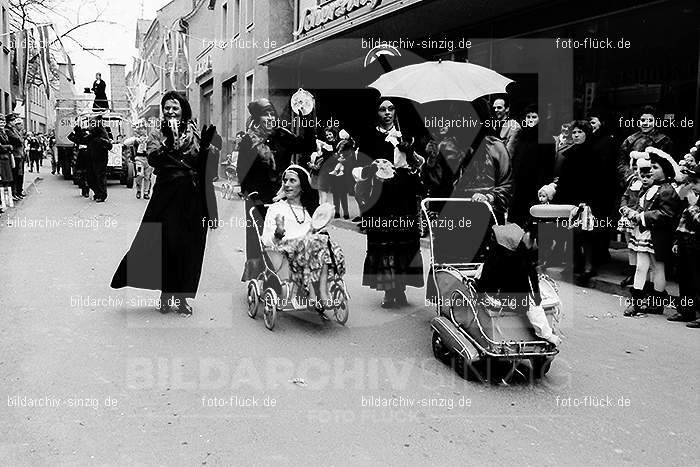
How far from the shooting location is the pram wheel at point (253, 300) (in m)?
6.82

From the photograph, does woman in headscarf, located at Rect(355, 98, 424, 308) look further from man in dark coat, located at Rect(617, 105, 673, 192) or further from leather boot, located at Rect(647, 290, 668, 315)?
man in dark coat, located at Rect(617, 105, 673, 192)

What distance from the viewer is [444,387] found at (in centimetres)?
509

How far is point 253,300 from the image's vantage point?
22.6 feet

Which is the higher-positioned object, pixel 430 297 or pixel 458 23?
pixel 458 23

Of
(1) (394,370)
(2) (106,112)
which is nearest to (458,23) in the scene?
(1) (394,370)

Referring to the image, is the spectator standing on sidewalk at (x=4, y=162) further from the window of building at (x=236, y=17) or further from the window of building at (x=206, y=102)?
the window of building at (x=206, y=102)

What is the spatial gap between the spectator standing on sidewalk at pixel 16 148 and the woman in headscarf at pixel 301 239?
38.9ft

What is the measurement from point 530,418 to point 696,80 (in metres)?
6.64

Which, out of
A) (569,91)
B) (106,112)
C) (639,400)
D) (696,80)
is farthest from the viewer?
(106,112)

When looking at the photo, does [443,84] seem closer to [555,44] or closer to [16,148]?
[555,44]

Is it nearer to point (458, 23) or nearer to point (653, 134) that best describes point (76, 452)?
point (653, 134)

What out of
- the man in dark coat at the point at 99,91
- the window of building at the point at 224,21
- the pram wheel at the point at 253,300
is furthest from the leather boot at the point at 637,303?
the man in dark coat at the point at 99,91

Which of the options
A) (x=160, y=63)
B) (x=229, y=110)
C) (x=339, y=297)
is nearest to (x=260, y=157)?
(x=339, y=297)

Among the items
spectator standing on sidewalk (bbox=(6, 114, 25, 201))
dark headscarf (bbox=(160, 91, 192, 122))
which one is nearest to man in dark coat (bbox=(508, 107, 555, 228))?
dark headscarf (bbox=(160, 91, 192, 122))
